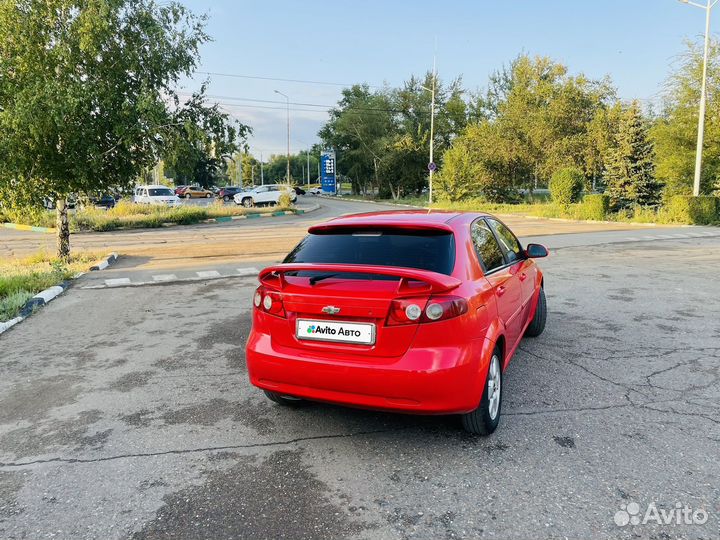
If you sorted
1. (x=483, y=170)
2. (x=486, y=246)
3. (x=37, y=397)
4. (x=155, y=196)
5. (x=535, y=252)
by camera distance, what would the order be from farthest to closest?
(x=483, y=170)
(x=155, y=196)
(x=535, y=252)
(x=37, y=397)
(x=486, y=246)

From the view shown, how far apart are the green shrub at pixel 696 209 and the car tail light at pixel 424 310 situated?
955 inches

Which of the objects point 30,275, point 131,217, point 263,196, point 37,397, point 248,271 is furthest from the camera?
point 263,196

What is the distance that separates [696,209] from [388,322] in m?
24.7

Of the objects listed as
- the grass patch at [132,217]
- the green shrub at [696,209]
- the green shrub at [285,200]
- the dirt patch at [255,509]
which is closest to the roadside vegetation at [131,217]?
the grass patch at [132,217]

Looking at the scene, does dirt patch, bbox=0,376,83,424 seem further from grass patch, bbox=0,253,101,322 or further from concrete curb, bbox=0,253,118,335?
grass patch, bbox=0,253,101,322

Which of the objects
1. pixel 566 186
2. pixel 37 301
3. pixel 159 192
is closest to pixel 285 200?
pixel 159 192

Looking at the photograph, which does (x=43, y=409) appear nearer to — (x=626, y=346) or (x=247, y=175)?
(x=626, y=346)

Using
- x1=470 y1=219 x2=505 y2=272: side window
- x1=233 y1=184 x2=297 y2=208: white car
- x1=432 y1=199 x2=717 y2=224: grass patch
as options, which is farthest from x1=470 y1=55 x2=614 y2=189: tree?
x1=470 y1=219 x2=505 y2=272: side window

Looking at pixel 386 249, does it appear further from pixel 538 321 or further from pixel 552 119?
pixel 552 119

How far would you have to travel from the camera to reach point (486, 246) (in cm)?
417

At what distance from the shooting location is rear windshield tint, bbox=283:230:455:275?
345 centimetres

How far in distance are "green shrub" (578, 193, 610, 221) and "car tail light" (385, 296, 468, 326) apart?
2532cm

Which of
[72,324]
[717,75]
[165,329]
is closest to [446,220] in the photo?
[165,329]

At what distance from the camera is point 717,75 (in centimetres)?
2444
